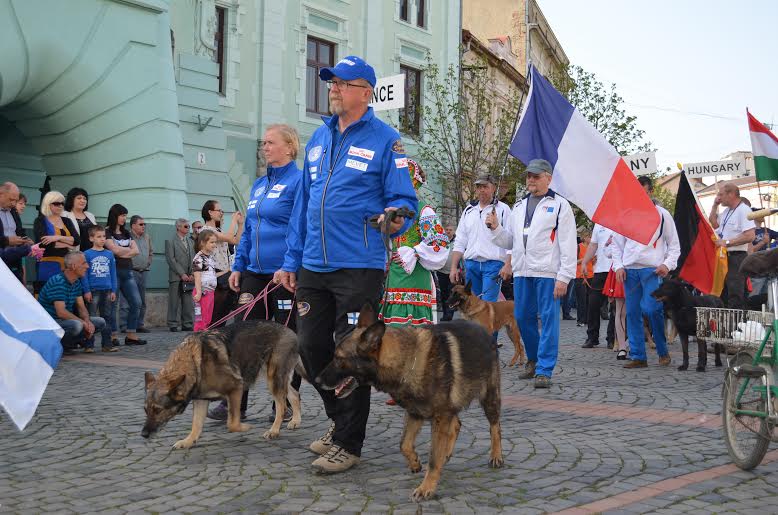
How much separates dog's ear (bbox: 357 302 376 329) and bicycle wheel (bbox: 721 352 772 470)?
2.40 meters

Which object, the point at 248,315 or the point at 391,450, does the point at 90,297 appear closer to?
the point at 248,315

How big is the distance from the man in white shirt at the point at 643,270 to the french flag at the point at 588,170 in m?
1.35

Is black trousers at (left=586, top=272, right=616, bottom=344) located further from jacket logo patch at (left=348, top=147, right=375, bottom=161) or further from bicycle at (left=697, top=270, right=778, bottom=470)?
jacket logo patch at (left=348, top=147, right=375, bottom=161)

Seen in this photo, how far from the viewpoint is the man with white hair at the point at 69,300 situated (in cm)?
1105

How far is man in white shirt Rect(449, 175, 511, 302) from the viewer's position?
9.95 meters

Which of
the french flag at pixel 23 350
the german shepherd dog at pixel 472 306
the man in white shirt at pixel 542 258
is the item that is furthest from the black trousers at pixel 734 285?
the french flag at pixel 23 350

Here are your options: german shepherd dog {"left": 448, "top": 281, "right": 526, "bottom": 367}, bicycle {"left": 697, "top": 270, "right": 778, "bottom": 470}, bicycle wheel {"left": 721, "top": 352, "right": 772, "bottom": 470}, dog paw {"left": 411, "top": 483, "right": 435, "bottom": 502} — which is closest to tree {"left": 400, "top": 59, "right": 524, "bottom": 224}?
german shepherd dog {"left": 448, "top": 281, "right": 526, "bottom": 367}

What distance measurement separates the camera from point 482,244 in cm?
1015

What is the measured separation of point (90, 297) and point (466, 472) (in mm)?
8024

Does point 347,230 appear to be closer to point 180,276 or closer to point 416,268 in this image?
point 416,268

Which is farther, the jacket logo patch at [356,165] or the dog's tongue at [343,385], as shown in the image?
the jacket logo patch at [356,165]

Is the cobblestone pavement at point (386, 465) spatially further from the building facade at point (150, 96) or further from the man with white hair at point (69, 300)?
the building facade at point (150, 96)

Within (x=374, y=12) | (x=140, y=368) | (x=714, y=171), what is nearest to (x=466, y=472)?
(x=140, y=368)

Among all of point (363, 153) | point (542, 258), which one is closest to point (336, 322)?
point (363, 153)
